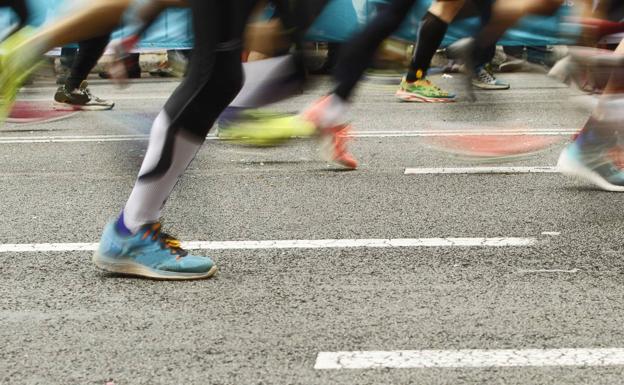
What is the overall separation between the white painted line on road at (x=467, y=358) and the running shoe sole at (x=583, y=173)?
2.54m

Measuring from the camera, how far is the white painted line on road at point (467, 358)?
3.01m

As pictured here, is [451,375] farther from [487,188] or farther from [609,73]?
[487,188]

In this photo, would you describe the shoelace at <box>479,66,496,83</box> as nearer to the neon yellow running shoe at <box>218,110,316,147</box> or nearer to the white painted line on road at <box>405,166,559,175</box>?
the white painted line on road at <box>405,166,559,175</box>

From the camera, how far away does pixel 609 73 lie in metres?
4.85

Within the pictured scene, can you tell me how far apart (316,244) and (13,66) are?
4.55ft

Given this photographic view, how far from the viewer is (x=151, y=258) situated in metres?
4.00

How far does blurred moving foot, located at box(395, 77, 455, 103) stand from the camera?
30.8ft

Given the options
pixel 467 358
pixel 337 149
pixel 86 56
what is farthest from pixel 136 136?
pixel 467 358

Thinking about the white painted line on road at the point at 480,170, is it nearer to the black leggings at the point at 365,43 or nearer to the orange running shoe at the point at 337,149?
the orange running shoe at the point at 337,149

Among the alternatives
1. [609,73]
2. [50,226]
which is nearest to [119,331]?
[50,226]

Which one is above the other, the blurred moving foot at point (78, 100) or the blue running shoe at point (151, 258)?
the blue running shoe at point (151, 258)

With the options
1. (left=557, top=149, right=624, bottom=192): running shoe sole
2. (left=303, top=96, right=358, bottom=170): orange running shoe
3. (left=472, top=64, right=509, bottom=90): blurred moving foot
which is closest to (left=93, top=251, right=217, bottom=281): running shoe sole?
(left=303, top=96, right=358, bottom=170): orange running shoe

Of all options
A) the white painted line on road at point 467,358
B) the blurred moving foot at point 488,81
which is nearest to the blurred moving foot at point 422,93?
the blurred moving foot at point 488,81

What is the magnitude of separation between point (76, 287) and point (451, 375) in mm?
1543
